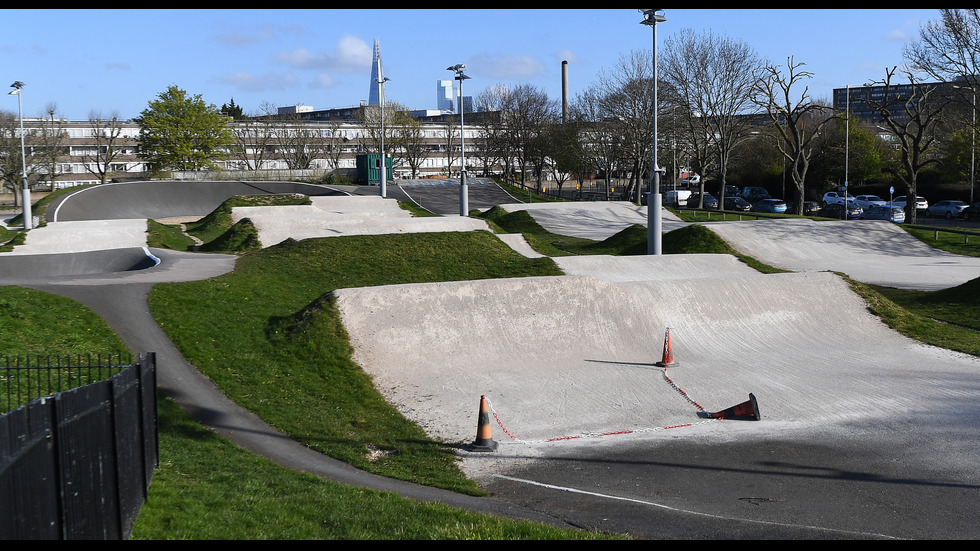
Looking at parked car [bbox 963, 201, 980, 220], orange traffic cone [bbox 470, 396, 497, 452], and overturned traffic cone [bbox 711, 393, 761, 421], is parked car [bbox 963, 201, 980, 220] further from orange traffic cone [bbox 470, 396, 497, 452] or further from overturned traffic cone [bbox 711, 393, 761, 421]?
orange traffic cone [bbox 470, 396, 497, 452]

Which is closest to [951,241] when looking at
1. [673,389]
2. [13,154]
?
[673,389]

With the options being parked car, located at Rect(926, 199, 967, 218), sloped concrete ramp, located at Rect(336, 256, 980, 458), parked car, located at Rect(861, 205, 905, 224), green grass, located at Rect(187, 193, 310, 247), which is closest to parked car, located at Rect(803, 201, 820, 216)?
parked car, located at Rect(861, 205, 905, 224)

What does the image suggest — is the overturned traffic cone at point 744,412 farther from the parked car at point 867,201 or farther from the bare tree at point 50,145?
the bare tree at point 50,145

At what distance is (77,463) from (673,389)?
10733mm

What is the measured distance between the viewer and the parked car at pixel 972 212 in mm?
50750

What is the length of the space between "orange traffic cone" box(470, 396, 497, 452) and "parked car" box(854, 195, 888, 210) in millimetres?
54595

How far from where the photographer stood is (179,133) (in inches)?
2813

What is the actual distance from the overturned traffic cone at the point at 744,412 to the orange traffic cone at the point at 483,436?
12.9 feet

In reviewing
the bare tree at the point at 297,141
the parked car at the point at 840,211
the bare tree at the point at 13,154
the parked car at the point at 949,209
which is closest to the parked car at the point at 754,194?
the parked car at the point at 840,211

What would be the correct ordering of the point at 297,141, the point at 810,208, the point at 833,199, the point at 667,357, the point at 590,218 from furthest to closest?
1. the point at 297,141
2. the point at 833,199
3. the point at 810,208
4. the point at 590,218
5. the point at 667,357

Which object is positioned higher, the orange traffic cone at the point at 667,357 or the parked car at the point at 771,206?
the parked car at the point at 771,206

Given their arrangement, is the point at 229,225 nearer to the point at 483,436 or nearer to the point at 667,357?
the point at 667,357

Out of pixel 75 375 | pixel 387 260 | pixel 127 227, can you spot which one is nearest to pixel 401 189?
pixel 127 227
